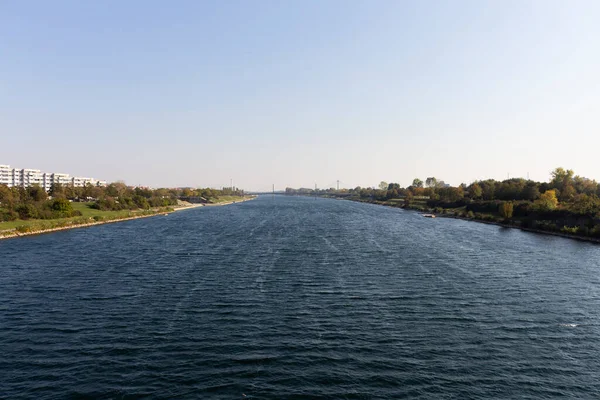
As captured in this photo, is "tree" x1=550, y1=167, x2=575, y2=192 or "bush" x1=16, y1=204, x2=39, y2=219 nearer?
"bush" x1=16, y1=204, x2=39, y2=219

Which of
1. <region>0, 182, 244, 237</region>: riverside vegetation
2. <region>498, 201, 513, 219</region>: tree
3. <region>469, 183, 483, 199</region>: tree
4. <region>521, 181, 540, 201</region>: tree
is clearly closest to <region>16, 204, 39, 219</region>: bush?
<region>0, 182, 244, 237</region>: riverside vegetation

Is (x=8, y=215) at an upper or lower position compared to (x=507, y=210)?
lower

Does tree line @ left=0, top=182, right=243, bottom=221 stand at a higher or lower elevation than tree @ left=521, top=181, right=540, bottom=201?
lower

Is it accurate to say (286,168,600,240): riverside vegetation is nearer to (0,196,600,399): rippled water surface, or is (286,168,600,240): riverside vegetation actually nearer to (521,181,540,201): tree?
(521,181,540,201): tree

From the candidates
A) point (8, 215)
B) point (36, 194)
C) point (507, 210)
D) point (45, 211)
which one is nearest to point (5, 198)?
point (45, 211)

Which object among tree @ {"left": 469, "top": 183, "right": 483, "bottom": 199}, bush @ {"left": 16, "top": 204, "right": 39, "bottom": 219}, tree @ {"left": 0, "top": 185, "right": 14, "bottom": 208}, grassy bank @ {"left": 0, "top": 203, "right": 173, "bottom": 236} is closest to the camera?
grassy bank @ {"left": 0, "top": 203, "right": 173, "bottom": 236}

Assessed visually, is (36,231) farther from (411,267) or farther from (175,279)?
(411,267)

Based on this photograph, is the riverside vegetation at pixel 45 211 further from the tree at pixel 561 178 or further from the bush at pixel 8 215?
the tree at pixel 561 178

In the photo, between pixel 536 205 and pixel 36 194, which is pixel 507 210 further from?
pixel 36 194

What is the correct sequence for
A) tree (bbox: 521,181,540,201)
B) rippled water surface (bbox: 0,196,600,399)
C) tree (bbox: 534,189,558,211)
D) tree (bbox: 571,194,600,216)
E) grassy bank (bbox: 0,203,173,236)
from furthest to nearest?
tree (bbox: 521,181,540,201)
tree (bbox: 534,189,558,211)
tree (bbox: 571,194,600,216)
grassy bank (bbox: 0,203,173,236)
rippled water surface (bbox: 0,196,600,399)
